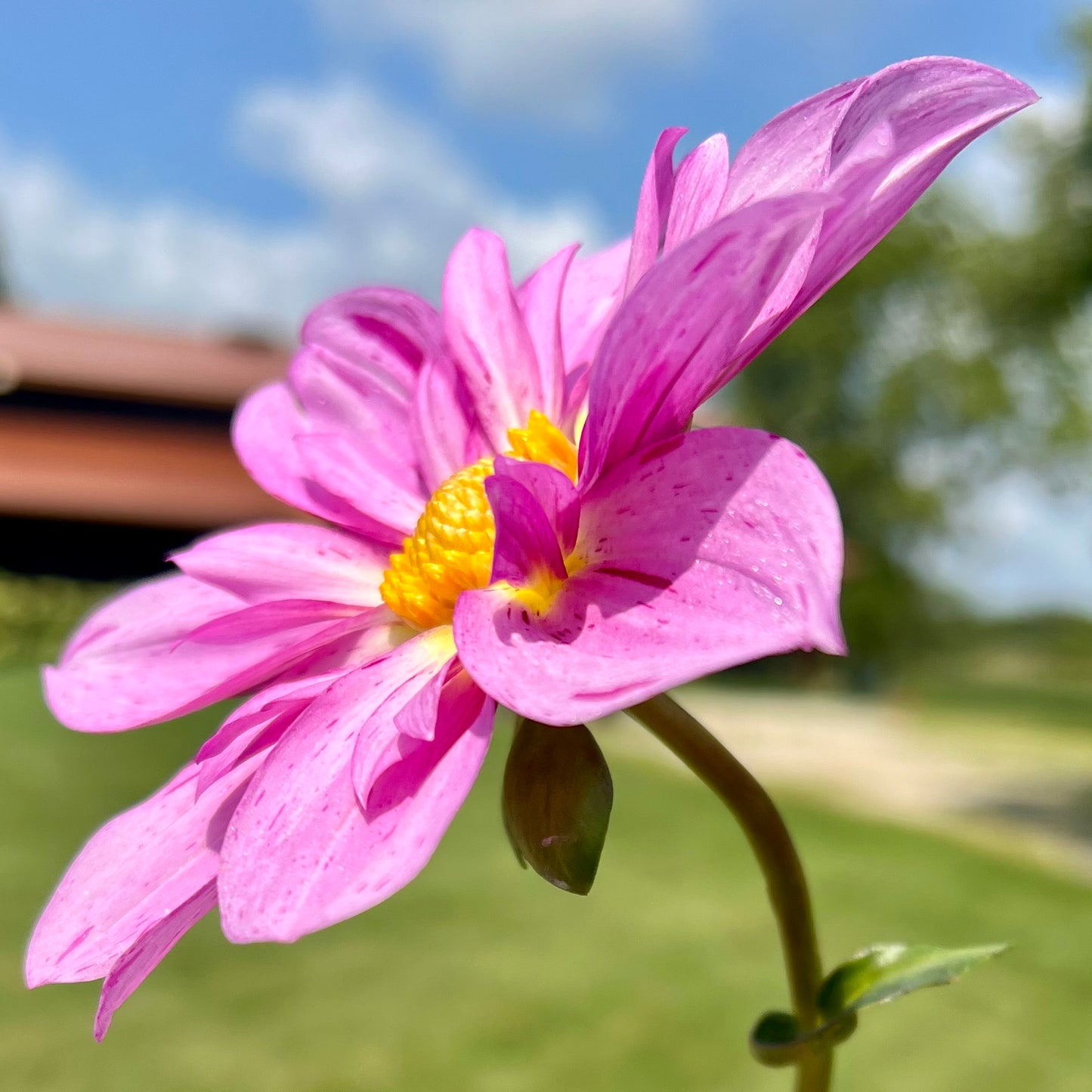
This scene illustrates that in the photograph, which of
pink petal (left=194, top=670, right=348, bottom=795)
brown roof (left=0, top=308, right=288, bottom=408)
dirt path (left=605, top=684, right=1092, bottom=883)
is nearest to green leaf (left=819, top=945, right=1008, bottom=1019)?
pink petal (left=194, top=670, right=348, bottom=795)

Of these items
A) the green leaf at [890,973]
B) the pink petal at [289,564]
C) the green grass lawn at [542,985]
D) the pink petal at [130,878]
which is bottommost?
the green grass lawn at [542,985]

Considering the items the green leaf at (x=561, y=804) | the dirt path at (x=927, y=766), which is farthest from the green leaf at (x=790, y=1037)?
the dirt path at (x=927, y=766)

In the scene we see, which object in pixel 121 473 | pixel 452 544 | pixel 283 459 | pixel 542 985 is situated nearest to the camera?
pixel 452 544

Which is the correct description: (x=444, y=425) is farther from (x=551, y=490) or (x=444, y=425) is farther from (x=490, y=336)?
(x=551, y=490)

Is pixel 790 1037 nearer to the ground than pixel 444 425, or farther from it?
nearer to the ground

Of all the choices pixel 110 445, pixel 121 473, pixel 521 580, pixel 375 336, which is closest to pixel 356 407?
pixel 375 336

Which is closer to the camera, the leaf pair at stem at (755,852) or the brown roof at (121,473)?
the leaf pair at stem at (755,852)

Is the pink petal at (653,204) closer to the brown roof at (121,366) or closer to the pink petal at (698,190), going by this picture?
the pink petal at (698,190)
